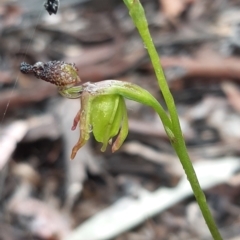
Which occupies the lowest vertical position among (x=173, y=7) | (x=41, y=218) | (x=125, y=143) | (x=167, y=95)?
(x=41, y=218)

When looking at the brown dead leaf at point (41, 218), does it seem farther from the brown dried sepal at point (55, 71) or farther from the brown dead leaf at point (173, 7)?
the brown dead leaf at point (173, 7)

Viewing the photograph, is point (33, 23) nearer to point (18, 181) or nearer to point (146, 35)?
point (18, 181)

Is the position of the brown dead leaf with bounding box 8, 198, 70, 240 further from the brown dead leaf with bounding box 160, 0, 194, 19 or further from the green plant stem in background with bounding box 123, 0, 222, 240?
the brown dead leaf with bounding box 160, 0, 194, 19

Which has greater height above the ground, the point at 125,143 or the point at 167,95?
the point at 125,143

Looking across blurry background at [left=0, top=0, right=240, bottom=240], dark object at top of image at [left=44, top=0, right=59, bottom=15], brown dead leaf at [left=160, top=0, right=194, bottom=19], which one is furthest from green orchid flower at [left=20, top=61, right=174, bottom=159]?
brown dead leaf at [left=160, top=0, right=194, bottom=19]

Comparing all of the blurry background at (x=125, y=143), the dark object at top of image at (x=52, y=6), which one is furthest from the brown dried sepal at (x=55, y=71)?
the blurry background at (x=125, y=143)

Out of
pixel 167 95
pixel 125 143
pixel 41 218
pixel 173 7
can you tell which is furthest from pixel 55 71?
pixel 173 7

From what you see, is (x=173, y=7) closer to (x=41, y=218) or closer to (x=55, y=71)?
(x=41, y=218)

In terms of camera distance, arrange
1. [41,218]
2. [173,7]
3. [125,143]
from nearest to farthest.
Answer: [41,218] < [125,143] < [173,7]

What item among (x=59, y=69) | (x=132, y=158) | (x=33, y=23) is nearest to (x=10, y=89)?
(x=132, y=158)
